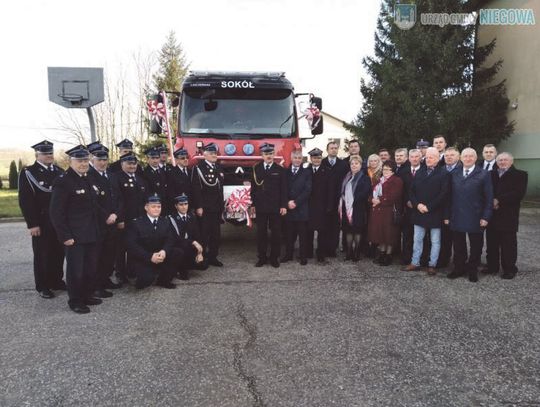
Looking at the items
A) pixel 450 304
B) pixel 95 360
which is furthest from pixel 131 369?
pixel 450 304

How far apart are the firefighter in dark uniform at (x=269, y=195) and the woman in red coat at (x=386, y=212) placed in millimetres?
1348

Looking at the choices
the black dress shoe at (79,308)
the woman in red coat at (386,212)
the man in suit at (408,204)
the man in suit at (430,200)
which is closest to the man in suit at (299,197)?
the woman in red coat at (386,212)

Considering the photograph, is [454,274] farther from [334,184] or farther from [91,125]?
[91,125]

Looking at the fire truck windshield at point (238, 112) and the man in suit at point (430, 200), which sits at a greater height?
the fire truck windshield at point (238, 112)

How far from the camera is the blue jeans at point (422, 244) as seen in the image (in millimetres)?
5977

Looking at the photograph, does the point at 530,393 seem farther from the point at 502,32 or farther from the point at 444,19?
the point at 502,32

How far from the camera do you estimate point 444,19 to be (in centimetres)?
1535

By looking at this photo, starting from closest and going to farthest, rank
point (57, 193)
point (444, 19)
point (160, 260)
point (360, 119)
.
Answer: point (57, 193) → point (160, 260) → point (444, 19) → point (360, 119)

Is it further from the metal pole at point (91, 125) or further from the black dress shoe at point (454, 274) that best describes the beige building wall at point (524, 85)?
the metal pole at point (91, 125)

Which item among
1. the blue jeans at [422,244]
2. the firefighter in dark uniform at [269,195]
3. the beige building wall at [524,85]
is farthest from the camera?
the beige building wall at [524,85]

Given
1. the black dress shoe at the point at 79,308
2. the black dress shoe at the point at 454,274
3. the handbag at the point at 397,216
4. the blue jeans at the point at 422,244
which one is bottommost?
the black dress shoe at the point at 79,308

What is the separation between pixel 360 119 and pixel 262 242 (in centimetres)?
1250

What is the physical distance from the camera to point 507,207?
18.9 ft

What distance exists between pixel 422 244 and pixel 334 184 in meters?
1.55
